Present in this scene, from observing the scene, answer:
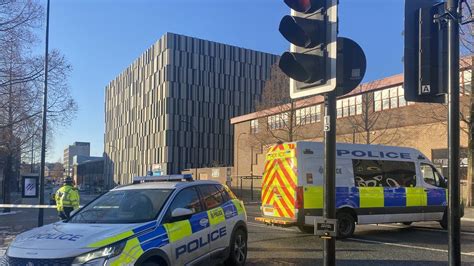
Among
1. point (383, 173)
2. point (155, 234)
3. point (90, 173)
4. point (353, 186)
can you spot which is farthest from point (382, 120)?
point (90, 173)

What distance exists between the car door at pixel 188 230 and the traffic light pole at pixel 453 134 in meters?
3.69

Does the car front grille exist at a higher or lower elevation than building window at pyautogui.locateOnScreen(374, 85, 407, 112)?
lower

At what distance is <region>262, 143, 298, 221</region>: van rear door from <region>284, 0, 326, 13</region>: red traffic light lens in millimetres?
8739

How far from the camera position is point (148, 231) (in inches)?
242

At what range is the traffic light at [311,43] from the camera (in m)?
4.27

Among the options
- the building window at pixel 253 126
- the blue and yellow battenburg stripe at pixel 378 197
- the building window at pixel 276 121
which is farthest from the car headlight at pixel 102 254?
the building window at pixel 253 126

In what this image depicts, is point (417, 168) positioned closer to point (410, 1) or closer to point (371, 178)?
point (371, 178)

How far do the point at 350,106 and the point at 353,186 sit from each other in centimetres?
3263

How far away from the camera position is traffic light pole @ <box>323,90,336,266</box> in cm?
421

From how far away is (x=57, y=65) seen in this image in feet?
63.3

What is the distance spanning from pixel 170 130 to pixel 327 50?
79.9 m

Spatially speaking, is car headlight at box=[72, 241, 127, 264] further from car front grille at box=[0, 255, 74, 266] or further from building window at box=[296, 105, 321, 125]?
building window at box=[296, 105, 321, 125]

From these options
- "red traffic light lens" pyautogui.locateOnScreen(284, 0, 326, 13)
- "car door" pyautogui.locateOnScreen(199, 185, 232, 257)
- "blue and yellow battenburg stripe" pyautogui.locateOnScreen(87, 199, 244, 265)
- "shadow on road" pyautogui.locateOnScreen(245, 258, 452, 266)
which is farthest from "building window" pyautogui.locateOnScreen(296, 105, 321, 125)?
"red traffic light lens" pyautogui.locateOnScreen(284, 0, 326, 13)

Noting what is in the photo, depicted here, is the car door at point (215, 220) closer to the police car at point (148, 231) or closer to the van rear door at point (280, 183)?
the police car at point (148, 231)
